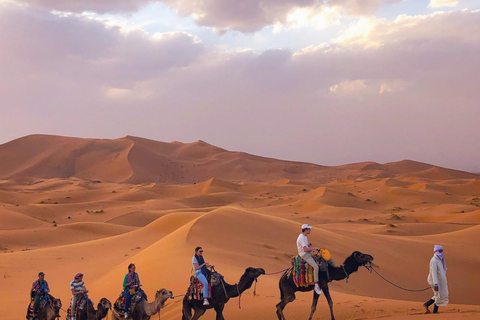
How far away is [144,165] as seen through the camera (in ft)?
296

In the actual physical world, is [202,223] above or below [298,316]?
above

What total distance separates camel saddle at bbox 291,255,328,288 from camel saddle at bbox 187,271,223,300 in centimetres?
157

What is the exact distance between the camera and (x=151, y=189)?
184 feet

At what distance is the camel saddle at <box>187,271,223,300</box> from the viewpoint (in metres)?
9.62

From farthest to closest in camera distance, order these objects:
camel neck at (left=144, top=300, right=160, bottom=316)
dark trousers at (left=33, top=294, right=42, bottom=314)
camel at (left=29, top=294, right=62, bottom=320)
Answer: dark trousers at (left=33, top=294, right=42, bottom=314), camel at (left=29, top=294, right=62, bottom=320), camel neck at (left=144, top=300, right=160, bottom=316)

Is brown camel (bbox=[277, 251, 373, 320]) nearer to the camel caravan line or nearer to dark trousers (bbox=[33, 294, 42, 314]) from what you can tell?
the camel caravan line

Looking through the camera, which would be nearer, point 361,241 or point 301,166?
point 361,241

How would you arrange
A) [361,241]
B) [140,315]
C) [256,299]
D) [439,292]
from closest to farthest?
[140,315] < [439,292] < [256,299] < [361,241]

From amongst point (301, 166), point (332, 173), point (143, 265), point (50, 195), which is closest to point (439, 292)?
point (143, 265)

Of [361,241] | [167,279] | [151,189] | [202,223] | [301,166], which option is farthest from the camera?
[301,166]

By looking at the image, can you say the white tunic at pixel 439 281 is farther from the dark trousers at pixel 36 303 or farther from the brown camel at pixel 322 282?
the dark trousers at pixel 36 303

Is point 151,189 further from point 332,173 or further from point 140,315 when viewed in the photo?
point 332,173

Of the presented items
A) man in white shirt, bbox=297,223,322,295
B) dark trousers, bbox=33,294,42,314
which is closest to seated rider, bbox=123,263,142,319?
dark trousers, bbox=33,294,42,314

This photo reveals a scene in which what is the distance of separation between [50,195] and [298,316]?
1804 inches
